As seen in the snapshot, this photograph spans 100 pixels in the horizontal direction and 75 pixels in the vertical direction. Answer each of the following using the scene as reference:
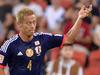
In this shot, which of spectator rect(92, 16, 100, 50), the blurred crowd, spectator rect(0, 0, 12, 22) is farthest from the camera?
spectator rect(0, 0, 12, 22)

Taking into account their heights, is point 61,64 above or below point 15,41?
below

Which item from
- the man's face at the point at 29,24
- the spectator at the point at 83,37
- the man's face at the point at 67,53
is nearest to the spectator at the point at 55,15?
the spectator at the point at 83,37

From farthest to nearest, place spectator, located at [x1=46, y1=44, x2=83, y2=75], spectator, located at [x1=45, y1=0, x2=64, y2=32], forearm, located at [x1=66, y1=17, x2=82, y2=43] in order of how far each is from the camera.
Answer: spectator, located at [x1=45, y1=0, x2=64, y2=32] < spectator, located at [x1=46, y1=44, x2=83, y2=75] < forearm, located at [x1=66, y1=17, x2=82, y2=43]

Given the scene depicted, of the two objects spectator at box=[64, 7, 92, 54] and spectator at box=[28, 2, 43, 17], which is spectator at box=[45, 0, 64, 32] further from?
spectator at box=[64, 7, 92, 54]

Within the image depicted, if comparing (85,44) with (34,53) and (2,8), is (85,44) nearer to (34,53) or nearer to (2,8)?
(2,8)

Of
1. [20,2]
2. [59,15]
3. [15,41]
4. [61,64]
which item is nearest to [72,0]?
[59,15]

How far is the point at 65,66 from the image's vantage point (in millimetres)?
10086

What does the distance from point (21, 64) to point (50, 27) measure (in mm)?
5251

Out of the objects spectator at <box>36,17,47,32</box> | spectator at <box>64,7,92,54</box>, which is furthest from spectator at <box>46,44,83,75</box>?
spectator at <box>36,17,47,32</box>

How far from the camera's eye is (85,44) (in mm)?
11305

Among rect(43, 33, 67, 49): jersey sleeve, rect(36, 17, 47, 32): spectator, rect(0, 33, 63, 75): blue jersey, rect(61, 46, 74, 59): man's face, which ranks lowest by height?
rect(61, 46, 74, 59): man's face

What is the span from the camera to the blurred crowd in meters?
10.6

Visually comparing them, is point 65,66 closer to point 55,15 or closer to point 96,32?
point 96,32

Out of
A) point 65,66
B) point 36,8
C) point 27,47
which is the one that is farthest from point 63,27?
point 27,47
